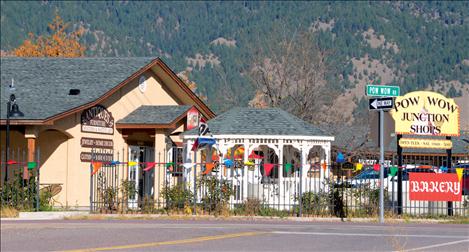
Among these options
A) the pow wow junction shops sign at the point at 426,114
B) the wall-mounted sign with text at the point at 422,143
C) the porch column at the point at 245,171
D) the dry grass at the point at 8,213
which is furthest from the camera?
the porch column at the point at 245,171

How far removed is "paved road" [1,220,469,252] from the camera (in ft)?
61.7

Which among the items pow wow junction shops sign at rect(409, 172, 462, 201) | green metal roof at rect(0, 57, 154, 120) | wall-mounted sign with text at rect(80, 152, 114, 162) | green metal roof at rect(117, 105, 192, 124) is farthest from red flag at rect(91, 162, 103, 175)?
pow wow junction shops sign at rect(409, 172, 462, 201)

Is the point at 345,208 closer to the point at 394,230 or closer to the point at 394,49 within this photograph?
the point at 394,230

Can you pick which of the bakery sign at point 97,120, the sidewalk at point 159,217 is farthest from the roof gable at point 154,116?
the sidewalk at point 159,217

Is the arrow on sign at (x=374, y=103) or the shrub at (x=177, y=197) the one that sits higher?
the arrow on sign at (x=374, y=103)

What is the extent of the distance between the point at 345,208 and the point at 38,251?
13168mm

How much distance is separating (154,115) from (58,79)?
345 centimetres

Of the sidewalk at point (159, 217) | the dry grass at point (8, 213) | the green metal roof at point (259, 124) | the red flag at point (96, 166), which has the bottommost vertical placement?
the sidewalk at point (159, 217)

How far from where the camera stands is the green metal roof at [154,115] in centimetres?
3469

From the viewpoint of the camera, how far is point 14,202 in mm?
28703

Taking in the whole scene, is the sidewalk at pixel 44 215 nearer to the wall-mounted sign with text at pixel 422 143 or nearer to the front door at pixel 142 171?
the front door at pixel 142 171

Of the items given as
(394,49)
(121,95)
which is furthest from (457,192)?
(394,49)

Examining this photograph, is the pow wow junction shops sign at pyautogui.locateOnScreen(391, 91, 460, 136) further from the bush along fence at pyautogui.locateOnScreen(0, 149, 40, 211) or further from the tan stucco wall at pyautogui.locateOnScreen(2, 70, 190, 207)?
the bush along fence at pyautogui.locateOnScreen(0, 149, 40, 211)

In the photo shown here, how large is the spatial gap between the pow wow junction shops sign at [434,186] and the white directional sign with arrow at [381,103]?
324 cm
